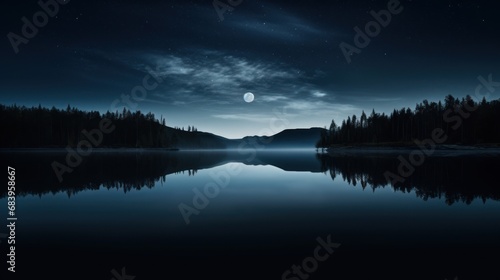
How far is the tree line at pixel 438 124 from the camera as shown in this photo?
115m

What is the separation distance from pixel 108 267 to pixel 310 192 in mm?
16678

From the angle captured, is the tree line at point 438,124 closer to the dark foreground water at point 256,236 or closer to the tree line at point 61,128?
the dark foreground water at point 256,236

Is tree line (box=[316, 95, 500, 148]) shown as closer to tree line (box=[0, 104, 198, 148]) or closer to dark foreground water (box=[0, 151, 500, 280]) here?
dark foreground water (box=[0, 151, 500, 280])

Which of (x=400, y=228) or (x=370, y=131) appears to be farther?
(x=370, y=131)

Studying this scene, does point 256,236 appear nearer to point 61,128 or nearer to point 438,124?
point 438,124

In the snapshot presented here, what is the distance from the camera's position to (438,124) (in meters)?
135

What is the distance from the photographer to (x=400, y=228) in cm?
1255

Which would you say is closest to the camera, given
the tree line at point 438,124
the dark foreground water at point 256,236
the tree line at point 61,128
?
the dark foreground water at point 256,236

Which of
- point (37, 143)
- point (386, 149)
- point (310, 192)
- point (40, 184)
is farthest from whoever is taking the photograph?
point (37, 143)

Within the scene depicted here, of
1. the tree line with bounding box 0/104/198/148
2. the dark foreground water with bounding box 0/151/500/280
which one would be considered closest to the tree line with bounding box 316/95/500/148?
the dark foreground water with bounding box 0/151/500/280

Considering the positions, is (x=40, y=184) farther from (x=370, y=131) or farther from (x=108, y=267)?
(x=370, y=131)

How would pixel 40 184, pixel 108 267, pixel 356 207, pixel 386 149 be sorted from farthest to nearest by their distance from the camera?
pixel 386 149 → pixel 40 184 → pixel 356 207 → pixel 108 267

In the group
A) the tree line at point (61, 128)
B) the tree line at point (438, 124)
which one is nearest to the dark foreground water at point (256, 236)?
the tree line at point (438, 124)

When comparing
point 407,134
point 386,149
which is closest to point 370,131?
point 407,134
